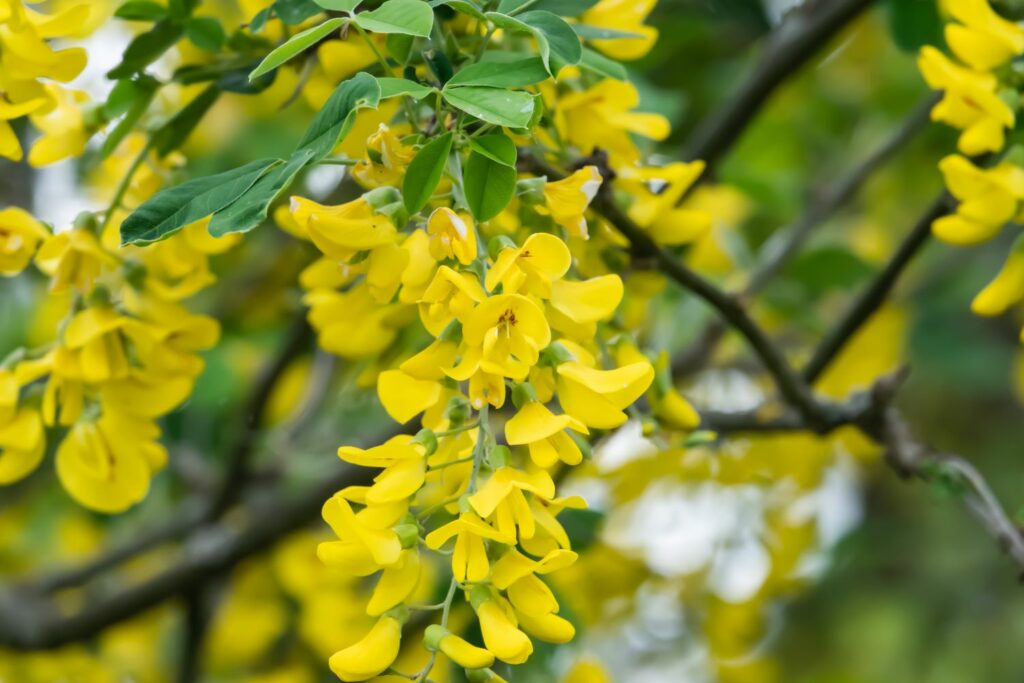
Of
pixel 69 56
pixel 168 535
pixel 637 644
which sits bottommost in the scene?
pixel 637 644

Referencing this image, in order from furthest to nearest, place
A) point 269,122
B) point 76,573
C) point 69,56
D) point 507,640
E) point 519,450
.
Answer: point 269,122, point 76,573, point 519,450, point 69,56, point 507,640

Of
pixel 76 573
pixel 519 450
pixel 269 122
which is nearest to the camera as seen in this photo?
pixel 519 450

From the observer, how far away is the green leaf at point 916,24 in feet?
3.93

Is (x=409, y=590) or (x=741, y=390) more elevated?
(x=409, y=590)

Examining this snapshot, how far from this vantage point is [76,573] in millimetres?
1761

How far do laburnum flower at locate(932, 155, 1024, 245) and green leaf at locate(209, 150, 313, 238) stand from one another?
428 millimetres

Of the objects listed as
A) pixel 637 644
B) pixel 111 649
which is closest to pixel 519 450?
pixel 637 644

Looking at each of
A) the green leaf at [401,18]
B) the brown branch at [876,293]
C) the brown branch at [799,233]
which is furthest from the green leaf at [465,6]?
the brown branch at [799,233]

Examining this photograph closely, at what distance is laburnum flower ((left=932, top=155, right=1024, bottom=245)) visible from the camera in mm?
778

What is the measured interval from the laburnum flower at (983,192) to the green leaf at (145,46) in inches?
21.5

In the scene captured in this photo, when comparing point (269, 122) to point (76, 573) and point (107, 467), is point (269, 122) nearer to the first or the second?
point (76, 573)

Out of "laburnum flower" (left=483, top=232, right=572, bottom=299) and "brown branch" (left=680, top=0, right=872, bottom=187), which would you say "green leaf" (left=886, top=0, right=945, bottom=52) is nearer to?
"brown branch" (left=680, top=0, right=872, bottom=187)

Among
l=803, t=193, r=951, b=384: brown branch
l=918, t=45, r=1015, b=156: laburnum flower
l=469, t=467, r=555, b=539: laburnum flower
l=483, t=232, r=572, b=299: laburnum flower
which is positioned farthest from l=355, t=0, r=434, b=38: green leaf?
l=803, t=193, r=951, b=384: brown branch

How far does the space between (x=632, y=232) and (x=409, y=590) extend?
12.6 inches
